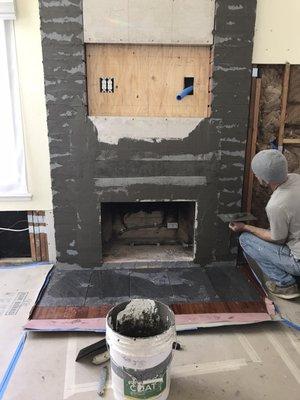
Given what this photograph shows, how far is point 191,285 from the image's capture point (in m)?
2.77

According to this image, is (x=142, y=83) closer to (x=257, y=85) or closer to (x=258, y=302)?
(x=257, y=85)

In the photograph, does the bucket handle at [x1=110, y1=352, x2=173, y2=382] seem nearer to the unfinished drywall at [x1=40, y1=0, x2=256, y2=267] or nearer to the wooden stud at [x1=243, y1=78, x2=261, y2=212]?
the unfinished drywall at [x1=40, y1=0, x2=256, y2=267]

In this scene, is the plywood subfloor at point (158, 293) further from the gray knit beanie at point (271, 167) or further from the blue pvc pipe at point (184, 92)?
the blue pvc pipe at point (184, 92)

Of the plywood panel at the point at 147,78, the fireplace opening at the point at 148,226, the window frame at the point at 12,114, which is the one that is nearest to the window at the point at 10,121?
the window frame at the point at 12,114

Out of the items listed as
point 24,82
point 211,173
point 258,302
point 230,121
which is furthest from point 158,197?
point 24,82

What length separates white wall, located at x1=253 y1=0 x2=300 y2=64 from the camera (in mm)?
2721

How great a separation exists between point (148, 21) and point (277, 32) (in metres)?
1.10

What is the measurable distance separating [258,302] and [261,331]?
0.31m

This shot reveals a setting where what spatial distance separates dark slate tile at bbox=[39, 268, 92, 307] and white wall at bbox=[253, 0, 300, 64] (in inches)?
94.9

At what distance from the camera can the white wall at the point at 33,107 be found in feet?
8.64

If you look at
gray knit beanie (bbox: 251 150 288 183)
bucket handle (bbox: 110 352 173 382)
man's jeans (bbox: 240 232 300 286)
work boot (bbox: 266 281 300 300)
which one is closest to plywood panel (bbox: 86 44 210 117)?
gray knit beanie (bbox: 251 150 288 183)

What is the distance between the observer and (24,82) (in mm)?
2740

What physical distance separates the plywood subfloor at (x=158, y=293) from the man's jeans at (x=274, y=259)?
7.8 inches

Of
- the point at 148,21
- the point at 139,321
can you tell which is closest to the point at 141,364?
the point at 139,321
